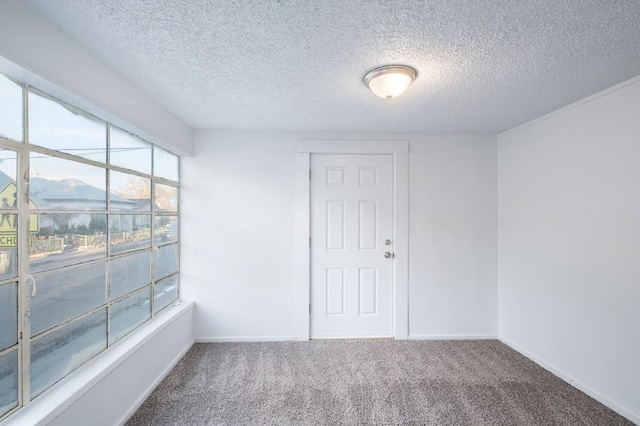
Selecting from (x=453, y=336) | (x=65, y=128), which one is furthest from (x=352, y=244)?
(x=65, y=128)

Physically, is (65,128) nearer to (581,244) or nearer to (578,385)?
(581,244)

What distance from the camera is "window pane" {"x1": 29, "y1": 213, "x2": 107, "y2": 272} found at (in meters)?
1.49

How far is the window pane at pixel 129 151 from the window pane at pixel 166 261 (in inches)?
30.2

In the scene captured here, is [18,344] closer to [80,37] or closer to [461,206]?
[80,37]

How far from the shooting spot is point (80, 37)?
4.81 ft

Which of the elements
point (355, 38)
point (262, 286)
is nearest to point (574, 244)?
point (355, 38)

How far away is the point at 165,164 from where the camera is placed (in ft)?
9.18

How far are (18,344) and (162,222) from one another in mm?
1502

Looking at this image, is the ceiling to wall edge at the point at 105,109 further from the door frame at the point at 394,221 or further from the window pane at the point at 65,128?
the door frame at the point at 394,221

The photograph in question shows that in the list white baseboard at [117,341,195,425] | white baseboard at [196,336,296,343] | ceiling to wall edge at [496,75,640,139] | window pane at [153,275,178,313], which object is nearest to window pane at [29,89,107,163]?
window pane at [153,275,178,313]

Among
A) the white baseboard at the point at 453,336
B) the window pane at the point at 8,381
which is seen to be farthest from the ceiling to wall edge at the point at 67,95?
the white baseboard at the point at 453,336

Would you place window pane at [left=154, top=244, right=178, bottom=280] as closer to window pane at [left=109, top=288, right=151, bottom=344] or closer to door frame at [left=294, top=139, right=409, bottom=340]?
window pane at [left=109, top=288, right=151, bottom=344]

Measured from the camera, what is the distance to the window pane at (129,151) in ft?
6.80

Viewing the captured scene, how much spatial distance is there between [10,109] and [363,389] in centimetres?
276
